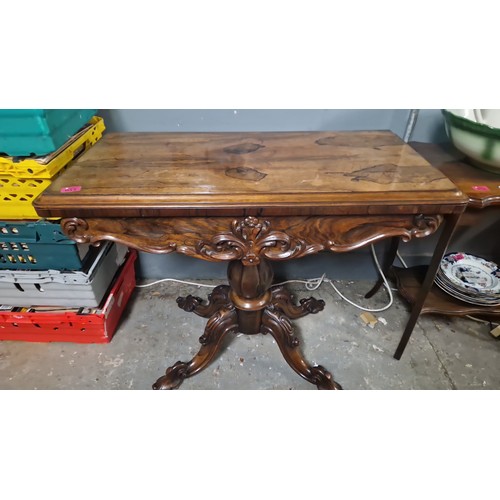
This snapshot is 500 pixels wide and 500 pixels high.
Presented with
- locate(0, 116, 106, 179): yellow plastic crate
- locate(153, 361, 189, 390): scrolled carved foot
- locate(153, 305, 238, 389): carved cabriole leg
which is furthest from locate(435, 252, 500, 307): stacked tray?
locate(0, 116, 106, 179): yellow plastic crate

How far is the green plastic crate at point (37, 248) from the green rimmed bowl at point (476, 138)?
4.29 feet

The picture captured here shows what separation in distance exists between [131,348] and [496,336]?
1571 millimetres

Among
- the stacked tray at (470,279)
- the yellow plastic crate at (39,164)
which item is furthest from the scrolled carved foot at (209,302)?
the stacked tray at (470,279)

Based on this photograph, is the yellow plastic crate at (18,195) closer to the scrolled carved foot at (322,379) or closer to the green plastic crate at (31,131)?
the green plastic crate at (31,131)

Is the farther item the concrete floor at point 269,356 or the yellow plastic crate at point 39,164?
the concrete floor at point 269,356

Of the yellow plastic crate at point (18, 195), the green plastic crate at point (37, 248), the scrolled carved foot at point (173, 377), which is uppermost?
the yellow plastic crate at point (18, 195)

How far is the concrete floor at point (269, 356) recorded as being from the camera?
1295mm

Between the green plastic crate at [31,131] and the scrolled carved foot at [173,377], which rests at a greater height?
the green plastic crate at [31,131]

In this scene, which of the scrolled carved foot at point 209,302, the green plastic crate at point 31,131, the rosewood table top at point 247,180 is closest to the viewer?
the rosewood table top at point 247,180

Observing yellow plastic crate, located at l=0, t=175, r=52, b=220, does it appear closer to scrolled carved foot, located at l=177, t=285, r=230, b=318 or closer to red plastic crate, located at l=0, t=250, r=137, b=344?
red plastic crate, located at l=0, t=250, r=137, b=344
